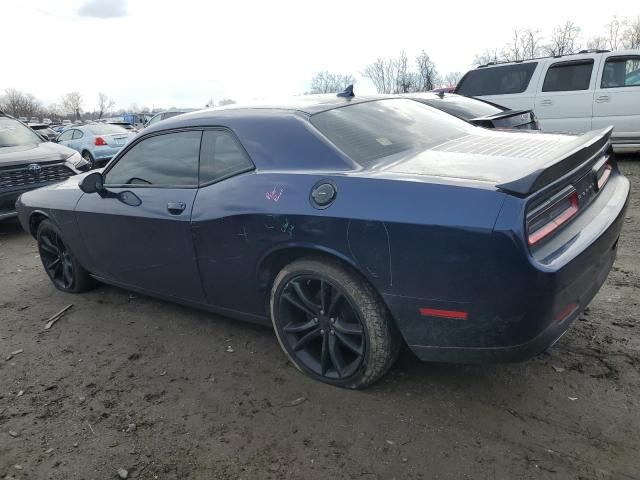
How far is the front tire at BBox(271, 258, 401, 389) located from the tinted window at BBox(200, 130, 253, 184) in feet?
2.33

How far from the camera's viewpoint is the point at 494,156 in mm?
2664

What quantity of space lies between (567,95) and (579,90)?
0.67ft

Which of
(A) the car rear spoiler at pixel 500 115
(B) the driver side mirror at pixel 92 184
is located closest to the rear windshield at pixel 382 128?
(B) the driver side mirror at pixel 92 184

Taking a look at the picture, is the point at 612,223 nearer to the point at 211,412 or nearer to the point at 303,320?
the point at 303,320

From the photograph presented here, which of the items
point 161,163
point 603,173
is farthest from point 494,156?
point 161,163

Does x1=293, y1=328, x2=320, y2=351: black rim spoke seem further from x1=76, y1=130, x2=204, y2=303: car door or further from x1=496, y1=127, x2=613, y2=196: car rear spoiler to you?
x1=496, y1=127, x2=613, y2=196: car rear spoiler

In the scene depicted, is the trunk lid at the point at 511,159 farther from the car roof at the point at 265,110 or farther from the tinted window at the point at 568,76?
the tinted window at the point at 568,76

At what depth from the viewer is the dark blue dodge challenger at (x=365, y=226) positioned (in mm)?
2197

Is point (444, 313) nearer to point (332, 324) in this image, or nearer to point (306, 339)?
point (332, 324)

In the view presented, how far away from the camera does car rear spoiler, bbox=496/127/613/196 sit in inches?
83.7

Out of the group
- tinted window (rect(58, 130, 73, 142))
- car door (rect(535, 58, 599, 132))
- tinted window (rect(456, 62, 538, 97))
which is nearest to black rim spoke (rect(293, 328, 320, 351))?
car door (rect(535, 58, 599, 132))

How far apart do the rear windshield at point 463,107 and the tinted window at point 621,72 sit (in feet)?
12.4

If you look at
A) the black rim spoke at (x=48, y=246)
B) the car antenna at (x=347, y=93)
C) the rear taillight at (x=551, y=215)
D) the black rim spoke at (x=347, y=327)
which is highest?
the car antenna at (x=347, y=93)

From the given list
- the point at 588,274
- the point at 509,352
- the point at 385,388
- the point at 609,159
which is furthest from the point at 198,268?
the point at 609,159
